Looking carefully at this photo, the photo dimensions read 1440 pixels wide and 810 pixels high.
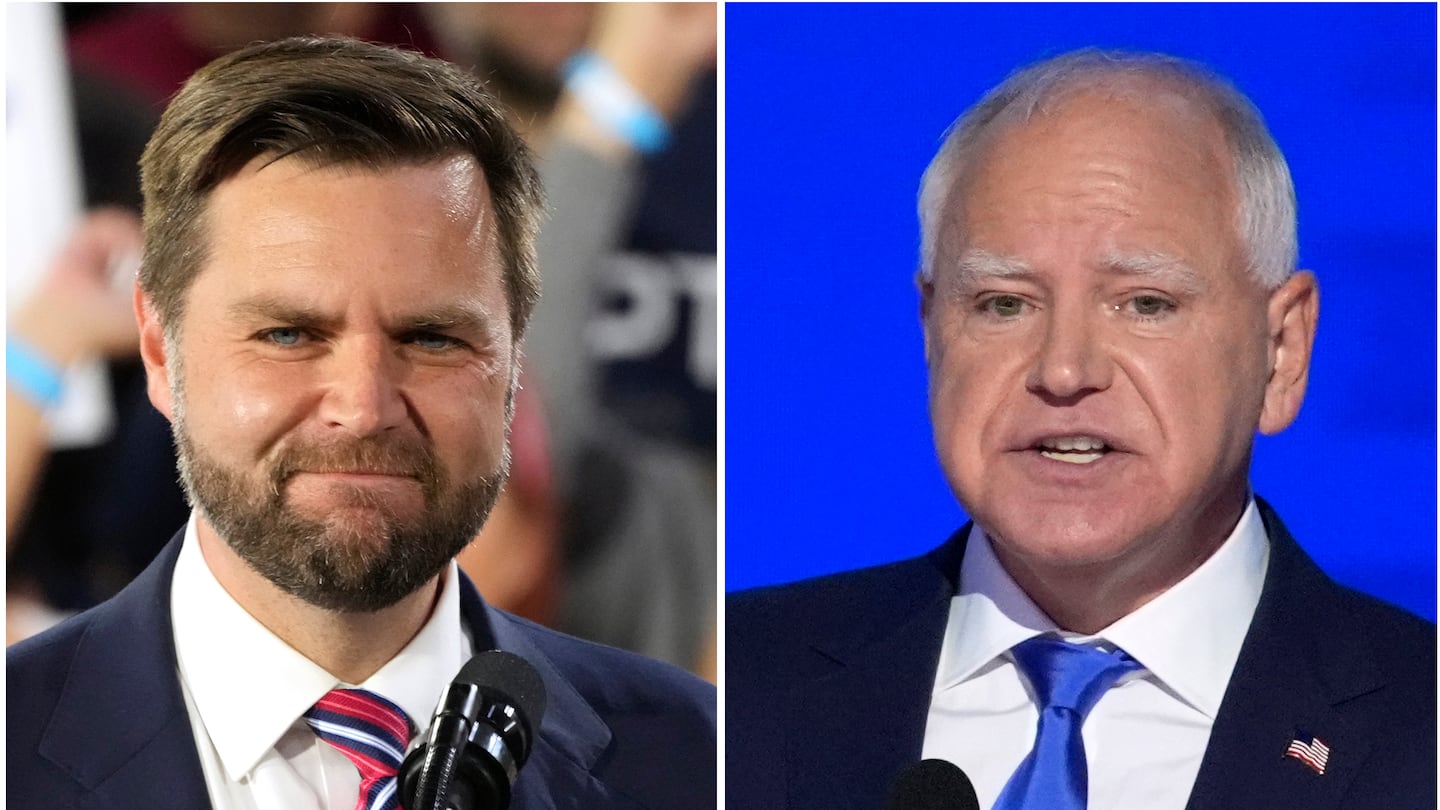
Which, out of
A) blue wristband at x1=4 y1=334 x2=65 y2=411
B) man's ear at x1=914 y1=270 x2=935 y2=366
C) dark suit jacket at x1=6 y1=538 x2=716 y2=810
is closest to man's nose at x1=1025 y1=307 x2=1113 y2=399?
man's ear at x1=914 y1=270 x2=935 y2=366

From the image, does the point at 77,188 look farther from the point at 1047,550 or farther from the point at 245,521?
the point at 1047,550

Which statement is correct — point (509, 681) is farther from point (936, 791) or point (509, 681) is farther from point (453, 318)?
point (453, 318)

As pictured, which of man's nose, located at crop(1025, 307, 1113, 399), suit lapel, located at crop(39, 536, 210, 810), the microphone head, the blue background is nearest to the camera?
the microphone head

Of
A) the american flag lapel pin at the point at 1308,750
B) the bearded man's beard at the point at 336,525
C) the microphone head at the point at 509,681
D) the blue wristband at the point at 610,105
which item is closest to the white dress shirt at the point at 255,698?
the bearded man's beard at the point at 336,525

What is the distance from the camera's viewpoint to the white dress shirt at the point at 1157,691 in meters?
3.34

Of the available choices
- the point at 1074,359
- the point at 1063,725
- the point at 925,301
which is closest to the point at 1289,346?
the point at 1074,359

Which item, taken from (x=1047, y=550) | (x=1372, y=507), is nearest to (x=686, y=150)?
(x=1047, y=550)

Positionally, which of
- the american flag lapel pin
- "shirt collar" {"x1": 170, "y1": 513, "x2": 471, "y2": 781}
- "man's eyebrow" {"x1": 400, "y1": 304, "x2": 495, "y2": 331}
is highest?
"man's eyebrow" {"x1": 400, "y1": 304, "x2": 495, "y2": 331}

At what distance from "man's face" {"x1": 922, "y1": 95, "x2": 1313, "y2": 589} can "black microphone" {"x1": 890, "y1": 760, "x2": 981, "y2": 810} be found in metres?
0.72

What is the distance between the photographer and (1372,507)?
3.45 m

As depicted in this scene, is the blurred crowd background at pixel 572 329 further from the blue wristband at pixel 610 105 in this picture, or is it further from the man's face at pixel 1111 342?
the man's face at pixel 1111 342

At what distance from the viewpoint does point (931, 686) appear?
3467mm

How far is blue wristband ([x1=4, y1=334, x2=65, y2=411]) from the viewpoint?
3473 mm

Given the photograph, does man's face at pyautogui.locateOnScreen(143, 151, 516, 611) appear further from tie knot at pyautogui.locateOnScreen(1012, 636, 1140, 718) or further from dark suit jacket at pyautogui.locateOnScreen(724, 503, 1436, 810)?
tie knot at pyautogui.locateOnScreen(1012, 636, 1140, 718)
